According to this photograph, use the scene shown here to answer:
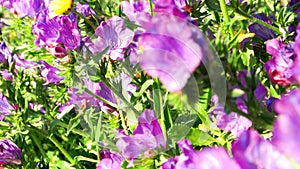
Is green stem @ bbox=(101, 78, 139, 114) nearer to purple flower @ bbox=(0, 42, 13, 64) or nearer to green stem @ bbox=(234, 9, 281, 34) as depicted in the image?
green stem @ bbox=(234, 9, 281, 34)

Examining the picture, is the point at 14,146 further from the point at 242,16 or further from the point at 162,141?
the point at 242,16

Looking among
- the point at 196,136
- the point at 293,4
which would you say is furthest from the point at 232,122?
the point at 293,4

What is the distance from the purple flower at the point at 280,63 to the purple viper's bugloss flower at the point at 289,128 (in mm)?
305

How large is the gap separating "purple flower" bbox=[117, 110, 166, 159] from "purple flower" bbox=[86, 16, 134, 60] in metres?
0.20

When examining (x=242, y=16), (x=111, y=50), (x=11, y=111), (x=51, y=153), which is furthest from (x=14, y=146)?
(x=242, y=16)

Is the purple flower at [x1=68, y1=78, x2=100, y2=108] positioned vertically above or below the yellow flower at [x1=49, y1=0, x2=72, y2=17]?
below

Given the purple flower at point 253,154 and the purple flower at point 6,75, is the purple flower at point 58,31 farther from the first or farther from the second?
the purple flower at point 253,154

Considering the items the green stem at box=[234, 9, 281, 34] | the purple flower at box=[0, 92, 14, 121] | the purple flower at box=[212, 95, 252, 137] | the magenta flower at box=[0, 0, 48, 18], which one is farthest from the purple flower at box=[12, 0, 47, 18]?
the purple flower at box=[212, 95, 252, 137]

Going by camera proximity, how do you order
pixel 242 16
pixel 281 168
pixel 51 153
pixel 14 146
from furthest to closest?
pixel 51 153
pixel 14 146
pixel 242 16
pixel 281 168

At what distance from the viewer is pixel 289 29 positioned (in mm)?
1050

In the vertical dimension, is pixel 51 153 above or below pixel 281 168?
below

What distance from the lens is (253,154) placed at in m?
0.48

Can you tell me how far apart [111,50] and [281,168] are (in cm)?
60

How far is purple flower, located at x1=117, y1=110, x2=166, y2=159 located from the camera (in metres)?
0.87
